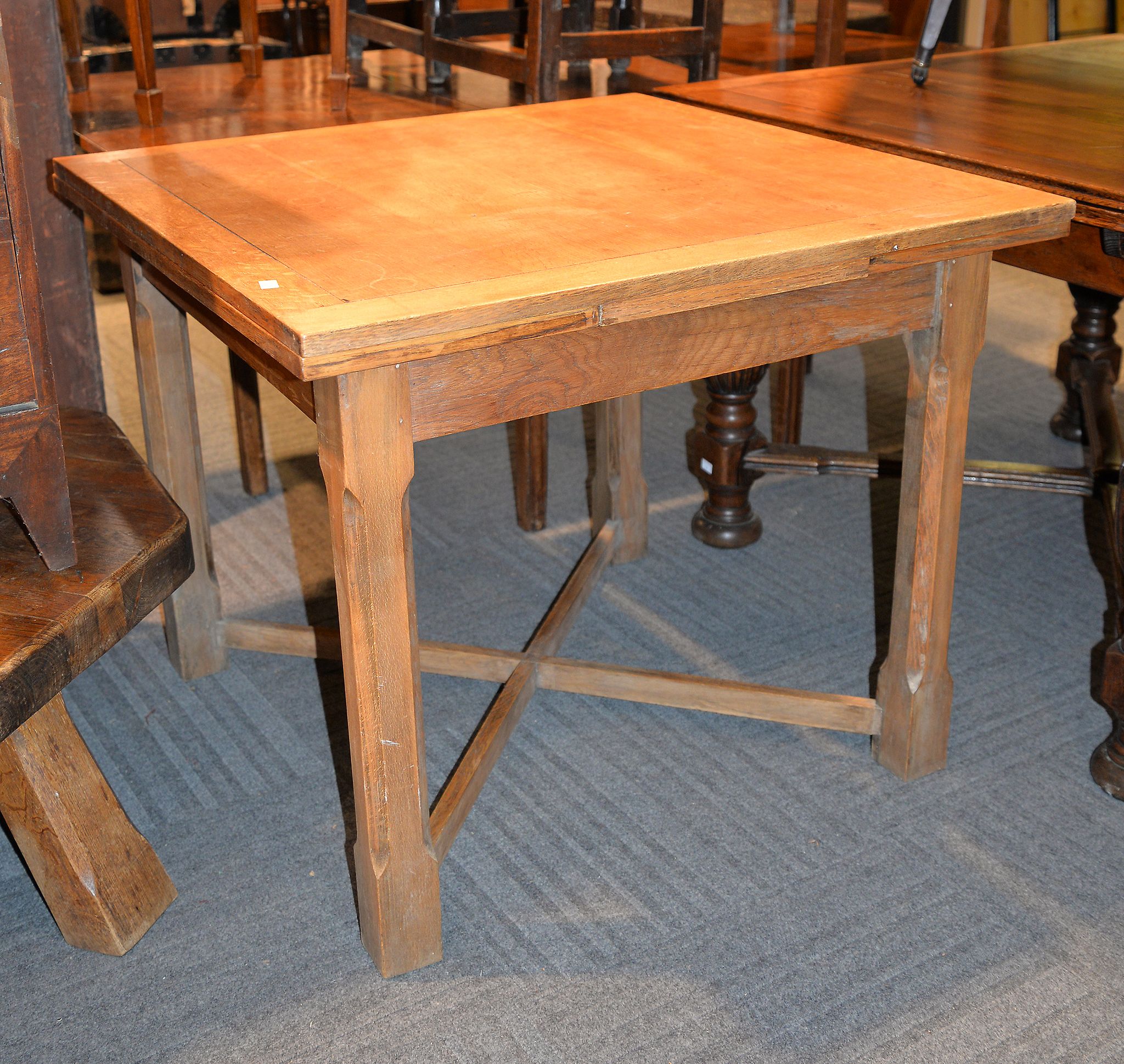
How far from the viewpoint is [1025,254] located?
146cm

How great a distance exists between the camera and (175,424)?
5.25ft

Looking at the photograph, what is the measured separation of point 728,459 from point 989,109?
0.65 m

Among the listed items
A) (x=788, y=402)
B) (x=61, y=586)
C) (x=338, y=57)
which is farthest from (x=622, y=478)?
(x=61, y=586)

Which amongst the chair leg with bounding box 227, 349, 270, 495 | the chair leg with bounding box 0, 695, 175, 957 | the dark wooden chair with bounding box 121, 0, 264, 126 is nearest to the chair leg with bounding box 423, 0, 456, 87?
the dark wooden chair with bounding box 121, 0, 264, 126

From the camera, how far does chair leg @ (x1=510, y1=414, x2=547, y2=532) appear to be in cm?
214


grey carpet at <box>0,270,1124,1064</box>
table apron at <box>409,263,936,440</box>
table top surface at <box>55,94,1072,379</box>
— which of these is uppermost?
table top surface at <box>55,94,1072,379</box>

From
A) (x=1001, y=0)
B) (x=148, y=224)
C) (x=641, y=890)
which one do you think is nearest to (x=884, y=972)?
(x=641, y=890)

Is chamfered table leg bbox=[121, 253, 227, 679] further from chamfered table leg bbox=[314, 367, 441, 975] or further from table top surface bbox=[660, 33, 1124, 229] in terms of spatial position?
A: table top surface bbox=[660, 33, 1124, 229]

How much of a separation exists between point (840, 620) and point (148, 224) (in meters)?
1.17

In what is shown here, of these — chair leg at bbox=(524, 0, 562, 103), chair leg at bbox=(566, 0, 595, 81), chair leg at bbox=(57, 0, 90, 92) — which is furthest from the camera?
chair leg at bbox=(566, 0, 595, 81)

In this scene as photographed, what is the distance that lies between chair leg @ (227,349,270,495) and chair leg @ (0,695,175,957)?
101cm

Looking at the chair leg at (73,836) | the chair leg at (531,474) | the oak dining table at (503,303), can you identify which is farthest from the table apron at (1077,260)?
the chair leg at (73,836)

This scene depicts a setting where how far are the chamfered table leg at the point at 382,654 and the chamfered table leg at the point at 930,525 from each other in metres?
0.55

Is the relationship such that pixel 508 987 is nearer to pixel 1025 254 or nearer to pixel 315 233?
pixel 315 233
